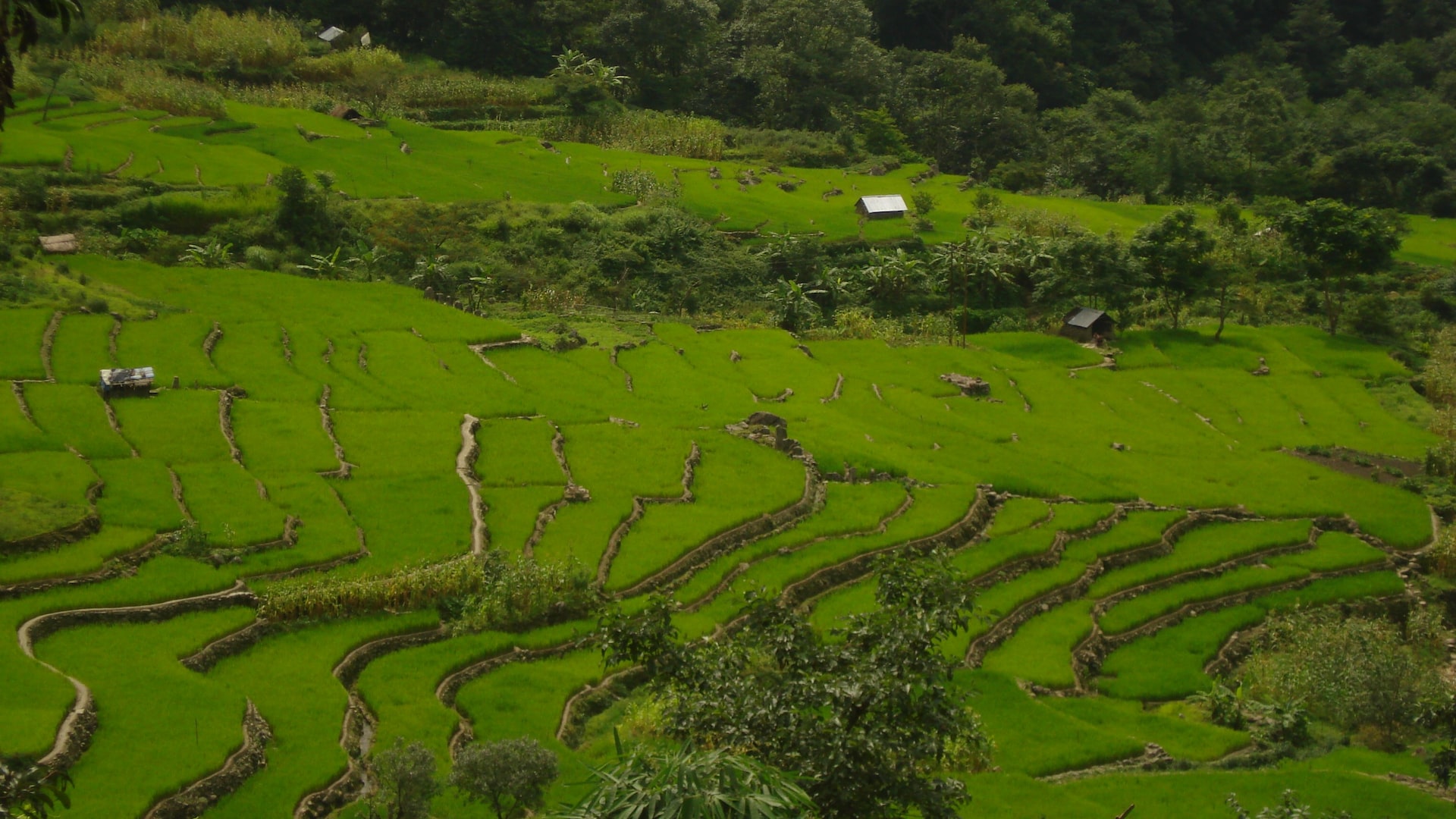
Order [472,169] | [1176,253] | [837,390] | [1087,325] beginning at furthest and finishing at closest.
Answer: [472,169]
[1087,325]
[1176,253]
[837,390]

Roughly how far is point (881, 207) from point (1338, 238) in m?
22.6

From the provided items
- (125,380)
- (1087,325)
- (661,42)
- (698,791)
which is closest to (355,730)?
(698,791)

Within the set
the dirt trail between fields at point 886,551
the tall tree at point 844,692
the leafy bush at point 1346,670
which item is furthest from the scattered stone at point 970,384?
the tall tree at point 844,692

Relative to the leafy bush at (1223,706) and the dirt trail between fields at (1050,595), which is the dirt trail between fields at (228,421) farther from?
the leafy bush at (1223,706)

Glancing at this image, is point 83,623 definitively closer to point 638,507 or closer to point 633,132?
point 638,507

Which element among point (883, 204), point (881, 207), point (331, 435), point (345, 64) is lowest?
point (881, 207)

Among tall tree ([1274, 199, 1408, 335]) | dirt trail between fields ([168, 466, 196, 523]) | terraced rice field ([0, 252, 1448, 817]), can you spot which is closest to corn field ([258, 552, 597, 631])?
terraced rice field ([0, 252, 1448, 817])

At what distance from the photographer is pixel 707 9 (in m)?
91.5

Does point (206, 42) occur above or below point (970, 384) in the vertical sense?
above

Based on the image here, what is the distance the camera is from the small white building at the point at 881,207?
71.1 m

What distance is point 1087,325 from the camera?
58562 millimetres

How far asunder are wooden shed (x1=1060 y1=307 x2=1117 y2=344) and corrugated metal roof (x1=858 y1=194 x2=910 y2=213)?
1466 centimetres

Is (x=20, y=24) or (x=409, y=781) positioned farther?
(x=409, y=781)

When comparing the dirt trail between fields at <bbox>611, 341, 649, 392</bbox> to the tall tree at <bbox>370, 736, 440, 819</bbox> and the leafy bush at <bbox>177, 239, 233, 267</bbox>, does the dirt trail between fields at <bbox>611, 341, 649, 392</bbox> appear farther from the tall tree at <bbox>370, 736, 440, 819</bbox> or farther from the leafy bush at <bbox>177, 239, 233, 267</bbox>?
the tall tree at <bbox>370, 736, 440, 819</bbox>
